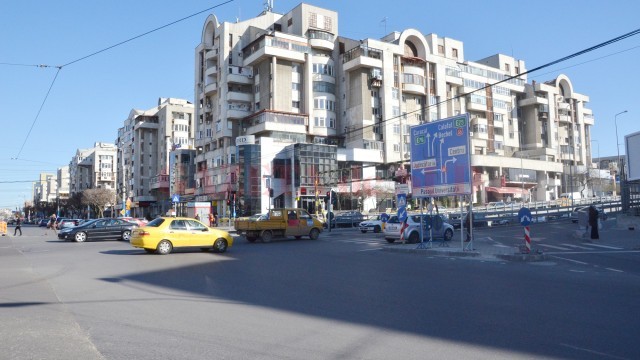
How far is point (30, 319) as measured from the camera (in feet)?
24.5

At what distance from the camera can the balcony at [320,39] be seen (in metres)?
69.4

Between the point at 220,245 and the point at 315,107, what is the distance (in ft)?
170

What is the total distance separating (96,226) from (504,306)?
26353 millimetres

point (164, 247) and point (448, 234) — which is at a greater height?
point (164, 247)

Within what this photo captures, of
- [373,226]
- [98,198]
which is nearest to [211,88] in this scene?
[98,198]

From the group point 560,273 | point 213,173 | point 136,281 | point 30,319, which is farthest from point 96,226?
point 213,173

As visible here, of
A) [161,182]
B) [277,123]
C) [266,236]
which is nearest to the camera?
[266,236]

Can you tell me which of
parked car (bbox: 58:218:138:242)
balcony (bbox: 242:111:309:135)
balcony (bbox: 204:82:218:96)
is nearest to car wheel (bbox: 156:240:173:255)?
parked car (bbox: 58:218:138:242)

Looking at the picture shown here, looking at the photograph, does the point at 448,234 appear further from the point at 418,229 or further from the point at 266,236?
the point at 266,236

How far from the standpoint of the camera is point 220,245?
19.8m

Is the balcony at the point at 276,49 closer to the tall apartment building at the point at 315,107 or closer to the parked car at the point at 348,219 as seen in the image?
the tall apartment building at the point at 315,107

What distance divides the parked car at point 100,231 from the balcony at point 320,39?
154 ft

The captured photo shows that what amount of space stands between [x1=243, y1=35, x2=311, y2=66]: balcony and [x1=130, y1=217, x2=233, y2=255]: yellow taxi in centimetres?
4875

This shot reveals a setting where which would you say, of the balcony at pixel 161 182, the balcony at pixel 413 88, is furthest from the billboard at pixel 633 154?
the balcony at pixel 161 182
